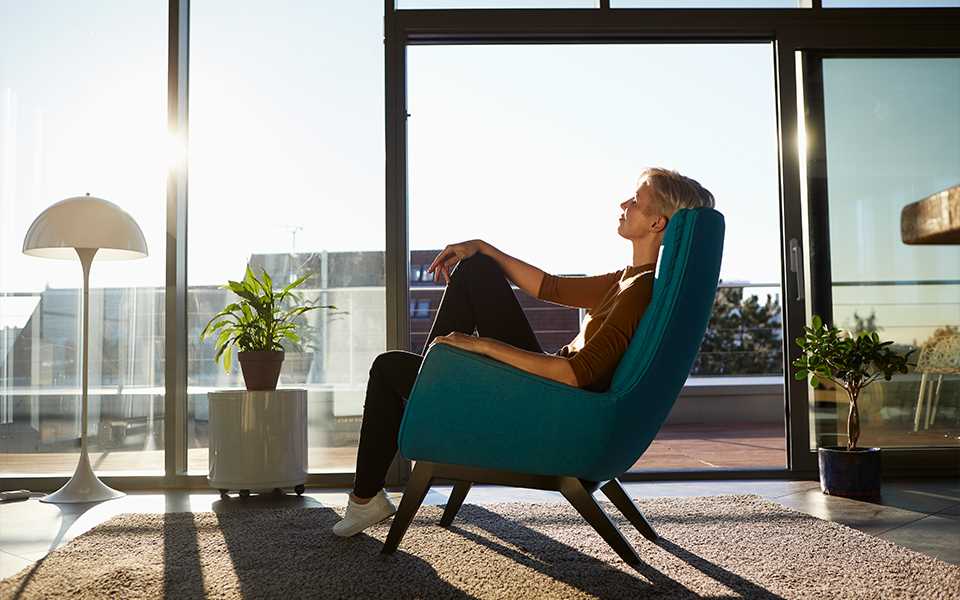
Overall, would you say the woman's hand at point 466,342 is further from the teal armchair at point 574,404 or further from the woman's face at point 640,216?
the woman's face at point 640,216

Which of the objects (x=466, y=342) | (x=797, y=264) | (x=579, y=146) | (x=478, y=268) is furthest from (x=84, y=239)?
(x=579, y=146)

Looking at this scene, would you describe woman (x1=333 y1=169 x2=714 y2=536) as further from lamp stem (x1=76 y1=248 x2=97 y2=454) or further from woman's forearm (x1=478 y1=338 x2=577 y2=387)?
lamp stem (x1=76 y1=248 x2=97 y2=454)

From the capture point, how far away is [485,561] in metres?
2.08

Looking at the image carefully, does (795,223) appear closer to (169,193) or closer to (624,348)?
(624,348)

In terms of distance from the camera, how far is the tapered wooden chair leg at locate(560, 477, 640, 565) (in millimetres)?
1973

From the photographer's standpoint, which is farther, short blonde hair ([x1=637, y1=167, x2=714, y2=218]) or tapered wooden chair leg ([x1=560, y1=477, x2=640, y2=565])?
short blonde hair ([x1=637, y1=167, x2=714, y2=218])

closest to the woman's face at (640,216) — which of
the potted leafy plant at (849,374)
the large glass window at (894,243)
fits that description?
the potted leafy plant at (849,374)

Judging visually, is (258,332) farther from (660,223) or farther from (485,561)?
(660,223)

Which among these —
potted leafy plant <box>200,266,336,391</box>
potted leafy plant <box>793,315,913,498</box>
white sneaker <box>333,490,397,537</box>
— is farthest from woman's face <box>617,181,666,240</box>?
potted leafy plant <box>200,266,336,391</box>

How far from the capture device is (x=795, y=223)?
3732 mm

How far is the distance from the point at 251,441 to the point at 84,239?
3.37 ft

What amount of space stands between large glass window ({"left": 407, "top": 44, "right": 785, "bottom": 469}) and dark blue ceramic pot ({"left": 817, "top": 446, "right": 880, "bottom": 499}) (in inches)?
76.8

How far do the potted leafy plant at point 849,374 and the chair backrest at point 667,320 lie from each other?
156 centimetres

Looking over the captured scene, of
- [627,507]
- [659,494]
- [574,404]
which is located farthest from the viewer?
[659,494]
